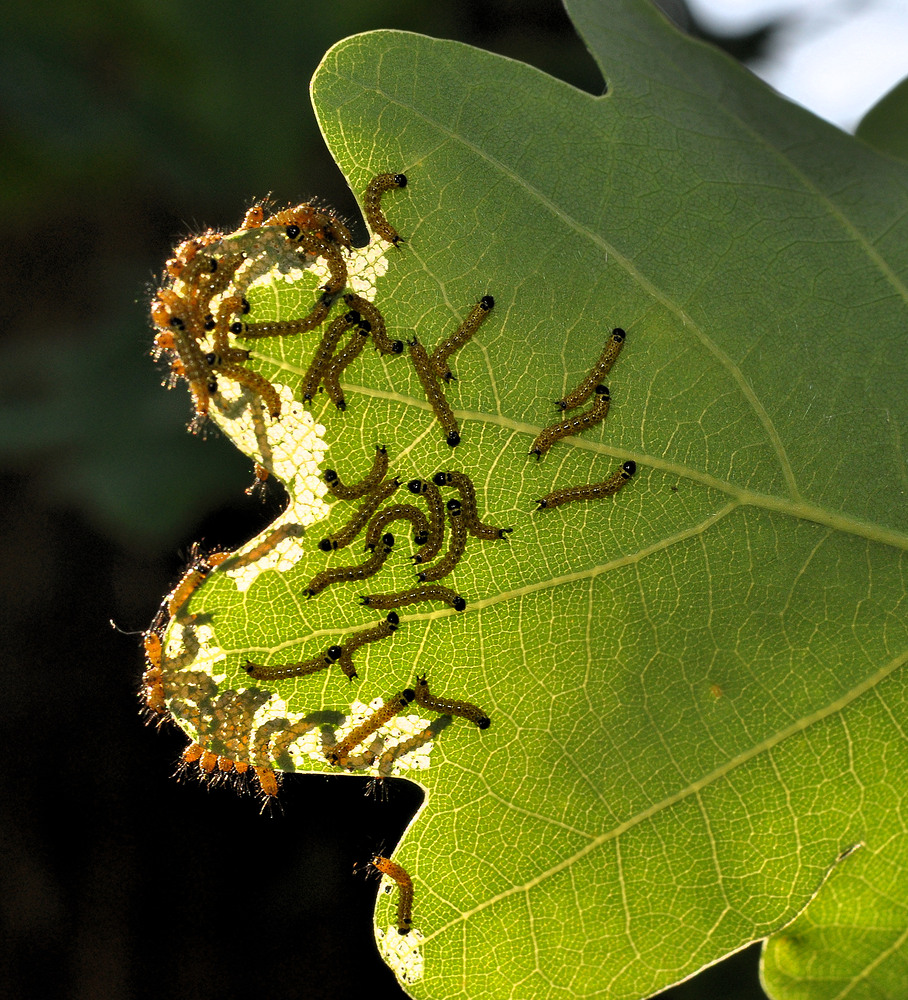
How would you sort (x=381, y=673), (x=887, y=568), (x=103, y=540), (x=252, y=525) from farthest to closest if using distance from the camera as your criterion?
(x=103, y=540)
(x=252, y=525)
(x=381, y=673)
(x=887, y=568)

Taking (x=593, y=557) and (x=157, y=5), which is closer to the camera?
(x=593, y=557)

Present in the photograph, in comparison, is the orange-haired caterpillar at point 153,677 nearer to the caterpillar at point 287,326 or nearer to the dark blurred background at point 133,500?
the caterpillar at point 287,326

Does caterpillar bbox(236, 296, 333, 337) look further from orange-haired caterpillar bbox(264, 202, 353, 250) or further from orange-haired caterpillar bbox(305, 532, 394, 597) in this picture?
orange-haired caterpillar bbox(305, 532, 394, 597)

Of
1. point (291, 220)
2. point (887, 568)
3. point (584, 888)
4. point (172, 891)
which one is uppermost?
point (291, 220)

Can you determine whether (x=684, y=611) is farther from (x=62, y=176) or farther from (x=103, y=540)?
(x=62, y=176)

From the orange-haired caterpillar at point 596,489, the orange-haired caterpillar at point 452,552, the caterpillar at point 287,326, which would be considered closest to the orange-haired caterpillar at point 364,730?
the orange-haired caterpillar at point 452,552

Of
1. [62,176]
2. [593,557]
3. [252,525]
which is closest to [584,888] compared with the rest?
[593,557]

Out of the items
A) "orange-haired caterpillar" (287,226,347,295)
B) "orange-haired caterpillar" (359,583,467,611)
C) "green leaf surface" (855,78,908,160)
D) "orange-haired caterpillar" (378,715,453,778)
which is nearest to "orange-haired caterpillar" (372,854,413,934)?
"orange-haired caterpillar" (378,715,453,778)
